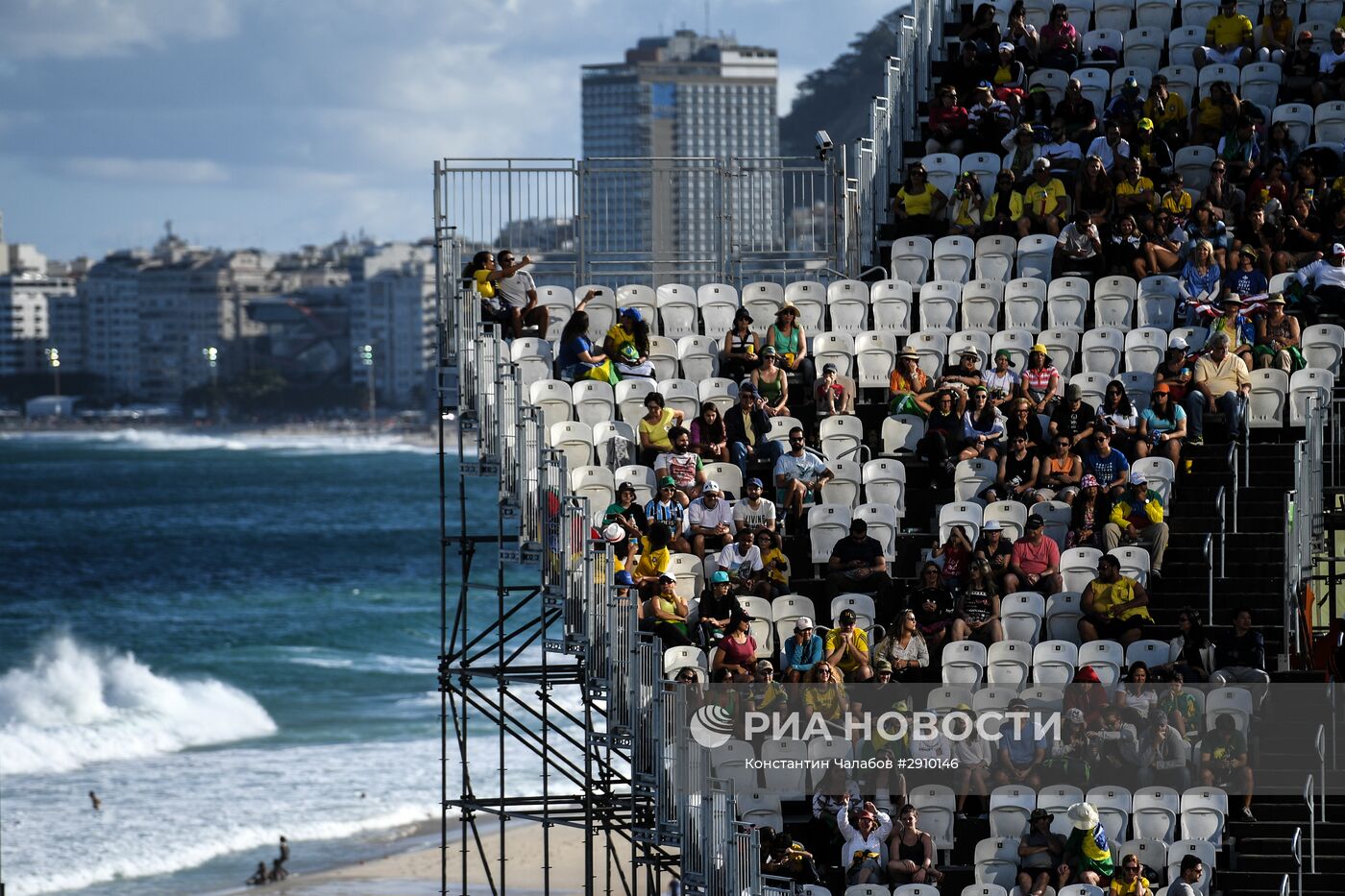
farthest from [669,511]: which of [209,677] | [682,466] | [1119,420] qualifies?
[209,677]

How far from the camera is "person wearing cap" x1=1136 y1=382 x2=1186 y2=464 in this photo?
15688 millimetres

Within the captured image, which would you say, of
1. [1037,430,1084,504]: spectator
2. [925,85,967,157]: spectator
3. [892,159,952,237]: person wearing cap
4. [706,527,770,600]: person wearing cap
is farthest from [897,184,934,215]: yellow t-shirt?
[706,527,770,600]: person wearing cap

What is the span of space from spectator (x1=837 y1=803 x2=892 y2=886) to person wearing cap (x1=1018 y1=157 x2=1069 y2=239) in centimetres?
747

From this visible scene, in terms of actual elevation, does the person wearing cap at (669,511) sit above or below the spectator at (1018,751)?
above

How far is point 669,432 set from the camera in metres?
15.8

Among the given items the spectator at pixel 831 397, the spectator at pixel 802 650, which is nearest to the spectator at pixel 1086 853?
the spectator at pixel 802 650

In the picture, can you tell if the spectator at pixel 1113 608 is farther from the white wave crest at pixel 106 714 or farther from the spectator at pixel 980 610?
the white wave crest at pixel 106 714

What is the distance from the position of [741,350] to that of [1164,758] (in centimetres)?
558

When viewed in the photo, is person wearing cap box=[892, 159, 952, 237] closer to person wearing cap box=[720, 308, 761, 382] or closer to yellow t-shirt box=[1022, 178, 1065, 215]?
yellow t-shirt box=[1022, 178, 1065, 215]

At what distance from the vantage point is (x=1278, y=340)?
16.8 metres

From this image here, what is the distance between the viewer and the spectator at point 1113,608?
14.2m

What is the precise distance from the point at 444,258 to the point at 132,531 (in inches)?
3577

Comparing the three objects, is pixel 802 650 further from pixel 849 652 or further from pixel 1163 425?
pixel 1163 425

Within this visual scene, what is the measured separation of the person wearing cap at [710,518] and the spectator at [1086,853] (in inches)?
136
